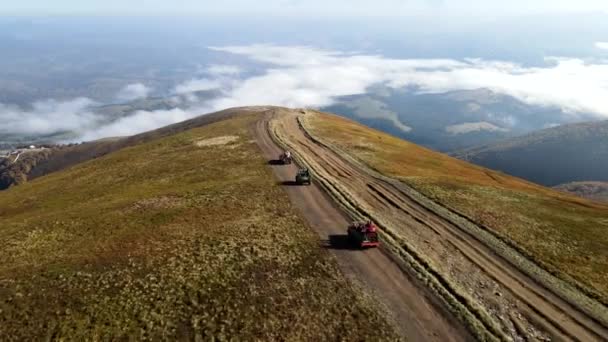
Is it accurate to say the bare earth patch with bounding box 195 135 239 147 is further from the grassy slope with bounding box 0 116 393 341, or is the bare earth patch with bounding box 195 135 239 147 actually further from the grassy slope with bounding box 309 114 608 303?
the grassy slope with bounding box 0 116 393 341

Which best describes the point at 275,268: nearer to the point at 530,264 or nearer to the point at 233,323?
the point at 233,323

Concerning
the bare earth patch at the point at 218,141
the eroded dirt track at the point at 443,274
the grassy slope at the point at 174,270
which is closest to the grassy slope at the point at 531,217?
the eroded dirt track at the point at 443,274

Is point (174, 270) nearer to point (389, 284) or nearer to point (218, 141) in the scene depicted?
point (389, 284)

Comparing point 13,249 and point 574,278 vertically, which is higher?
point 13,249

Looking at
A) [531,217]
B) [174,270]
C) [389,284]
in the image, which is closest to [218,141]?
[174,270]

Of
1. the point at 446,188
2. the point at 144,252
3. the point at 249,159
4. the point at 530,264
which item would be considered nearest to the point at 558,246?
the point at 530,264

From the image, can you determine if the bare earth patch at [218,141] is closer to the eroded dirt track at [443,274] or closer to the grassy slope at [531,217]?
the grassy slope at [531,217]
